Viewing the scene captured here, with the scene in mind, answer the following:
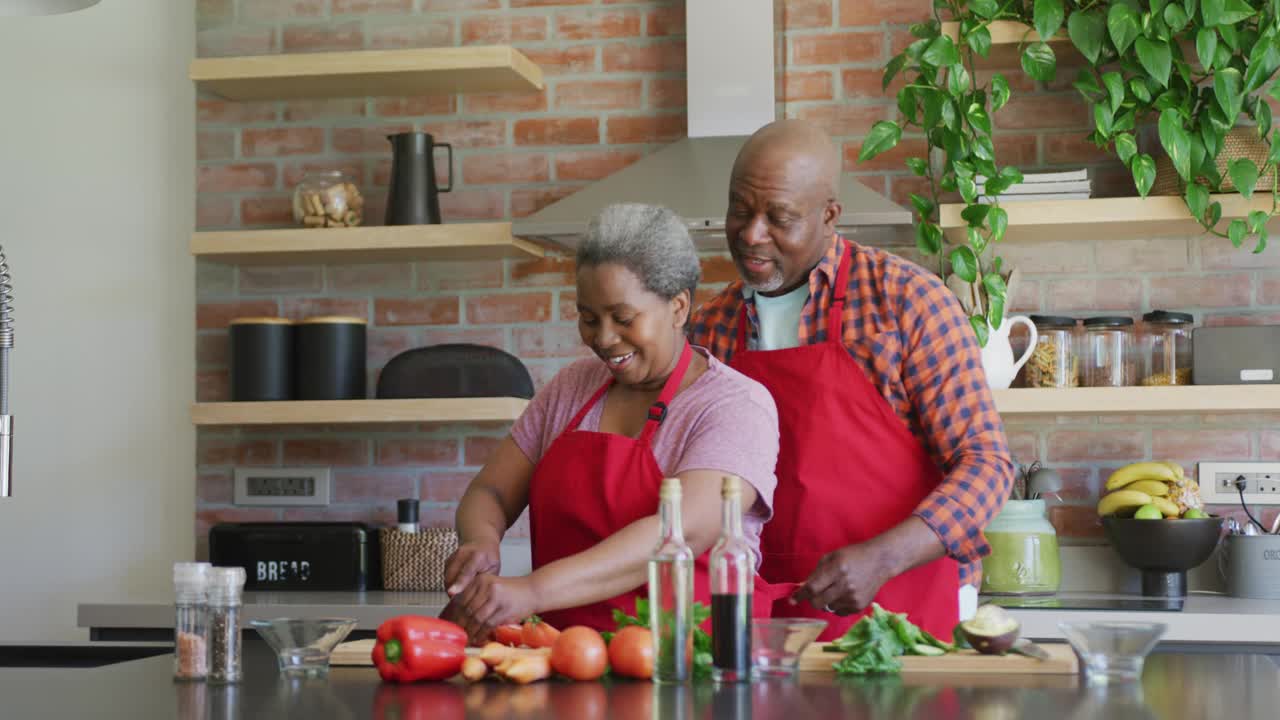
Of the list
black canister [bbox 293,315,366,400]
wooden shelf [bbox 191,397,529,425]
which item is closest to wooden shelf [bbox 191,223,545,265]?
black canister [bbox 293,315,366,400]

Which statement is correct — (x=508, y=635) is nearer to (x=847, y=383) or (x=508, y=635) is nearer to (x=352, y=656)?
(x=352, y=656)

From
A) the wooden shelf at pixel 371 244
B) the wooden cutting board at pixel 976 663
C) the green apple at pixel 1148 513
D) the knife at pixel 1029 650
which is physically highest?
the wooden shelf at pixel 371 244

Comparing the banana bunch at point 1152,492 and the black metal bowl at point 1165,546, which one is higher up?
the banana bunch at point 1152,492

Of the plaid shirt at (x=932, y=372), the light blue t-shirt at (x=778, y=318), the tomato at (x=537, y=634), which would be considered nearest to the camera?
the tomato at (x=537, y=634)

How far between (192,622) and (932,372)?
1.10 meters

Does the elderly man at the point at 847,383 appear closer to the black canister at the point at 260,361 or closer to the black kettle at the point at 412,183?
the black kettle at the point at 412,183

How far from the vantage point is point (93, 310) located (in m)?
3.92

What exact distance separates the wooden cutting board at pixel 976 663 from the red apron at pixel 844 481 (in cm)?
49

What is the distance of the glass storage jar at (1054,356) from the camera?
3.51 meters

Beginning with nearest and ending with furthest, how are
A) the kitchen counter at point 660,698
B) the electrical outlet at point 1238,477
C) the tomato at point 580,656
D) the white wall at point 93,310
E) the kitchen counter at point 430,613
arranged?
the kitchen counter at point 660,698 → the tomato at point 580,656 → the kitchen counter at point 430,613 → the electrical outlet at point 1238,477 → the white wall at point 93,310

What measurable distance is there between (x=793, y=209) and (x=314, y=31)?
7.36 ft

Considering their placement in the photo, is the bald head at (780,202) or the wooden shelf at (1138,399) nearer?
the bald head at (780,202)

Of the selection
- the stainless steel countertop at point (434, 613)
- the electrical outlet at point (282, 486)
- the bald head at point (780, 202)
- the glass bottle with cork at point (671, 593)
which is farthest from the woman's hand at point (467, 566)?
the electrical outlet at point (282, 486)

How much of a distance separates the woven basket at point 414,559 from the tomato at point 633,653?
204 centimetres
